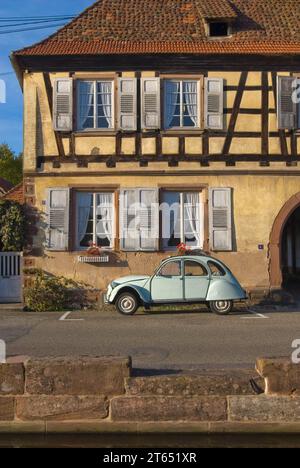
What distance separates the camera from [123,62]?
16.0m

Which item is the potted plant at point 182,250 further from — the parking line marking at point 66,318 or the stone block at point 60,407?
the stone block at point 60,407

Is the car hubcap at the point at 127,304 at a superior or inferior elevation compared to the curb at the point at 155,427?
superior

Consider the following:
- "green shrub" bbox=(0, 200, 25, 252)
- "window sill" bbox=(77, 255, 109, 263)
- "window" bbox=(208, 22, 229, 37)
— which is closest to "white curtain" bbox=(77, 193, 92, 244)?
"window sill" bbox=(77, 255, 109, 263)

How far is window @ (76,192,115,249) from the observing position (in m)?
16.1

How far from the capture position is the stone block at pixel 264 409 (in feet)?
17.4

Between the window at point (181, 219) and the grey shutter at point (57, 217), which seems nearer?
the grey shutter at point (57, 217)

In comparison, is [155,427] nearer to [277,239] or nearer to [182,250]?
[182,250]

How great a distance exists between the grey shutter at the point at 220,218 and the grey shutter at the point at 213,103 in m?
1.79

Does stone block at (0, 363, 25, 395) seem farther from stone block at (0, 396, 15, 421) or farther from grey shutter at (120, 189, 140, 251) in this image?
grey shutter at (120, 189, 140, 251)

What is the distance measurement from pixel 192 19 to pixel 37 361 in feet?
47.1

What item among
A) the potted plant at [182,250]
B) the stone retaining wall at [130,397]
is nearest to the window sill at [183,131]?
the potted plant at [182,250]

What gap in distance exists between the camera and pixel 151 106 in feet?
52.3

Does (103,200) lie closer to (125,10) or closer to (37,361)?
(125,10)

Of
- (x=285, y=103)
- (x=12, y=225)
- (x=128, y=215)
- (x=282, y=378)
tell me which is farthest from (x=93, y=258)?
(x=282, y=378)
